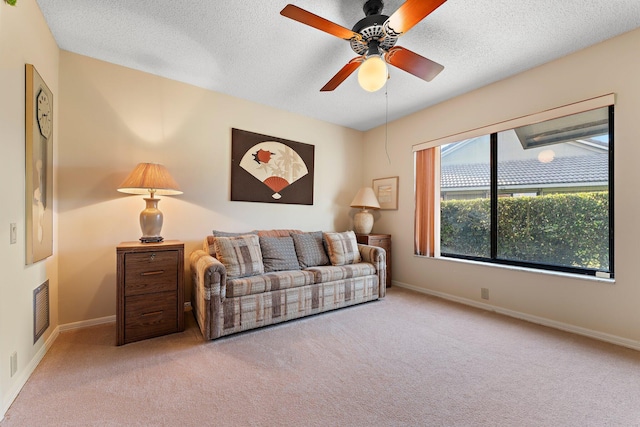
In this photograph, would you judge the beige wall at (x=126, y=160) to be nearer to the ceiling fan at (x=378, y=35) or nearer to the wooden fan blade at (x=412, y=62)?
the ceiling fan at (x=378, y=35)

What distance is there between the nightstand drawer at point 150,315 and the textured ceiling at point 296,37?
2223 millimetres

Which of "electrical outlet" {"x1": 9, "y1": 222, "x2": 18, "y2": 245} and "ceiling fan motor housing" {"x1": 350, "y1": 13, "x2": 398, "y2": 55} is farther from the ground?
"ceiling fan motor housing" {"x1": 350, "y1": 13, "x2": 398, "y2": 55}

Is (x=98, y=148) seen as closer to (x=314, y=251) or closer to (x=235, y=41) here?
(x=235, y=41)

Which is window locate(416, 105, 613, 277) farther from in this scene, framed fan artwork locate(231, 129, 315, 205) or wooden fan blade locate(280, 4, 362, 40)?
wooden fan blade locate(280, 4, 362, 40)

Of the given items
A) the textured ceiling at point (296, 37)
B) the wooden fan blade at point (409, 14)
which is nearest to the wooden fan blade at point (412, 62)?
the wooden fan blade at point (409, 14)

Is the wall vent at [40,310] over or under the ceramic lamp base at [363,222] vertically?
under

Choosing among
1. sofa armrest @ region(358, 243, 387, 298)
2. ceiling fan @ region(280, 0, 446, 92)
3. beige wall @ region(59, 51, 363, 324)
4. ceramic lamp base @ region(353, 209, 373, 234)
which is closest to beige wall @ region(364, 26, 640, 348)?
sofa armrest @ region(358, 243, 387, 298)

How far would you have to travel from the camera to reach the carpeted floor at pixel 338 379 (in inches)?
56.7

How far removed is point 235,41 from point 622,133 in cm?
340

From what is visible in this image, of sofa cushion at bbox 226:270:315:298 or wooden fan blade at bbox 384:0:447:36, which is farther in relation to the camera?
sofa cushion at bbox 226:270:315:298

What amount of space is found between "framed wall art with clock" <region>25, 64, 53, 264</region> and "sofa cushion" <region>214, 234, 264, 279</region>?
126cm

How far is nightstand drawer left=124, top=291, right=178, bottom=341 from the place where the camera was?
88.0 inches

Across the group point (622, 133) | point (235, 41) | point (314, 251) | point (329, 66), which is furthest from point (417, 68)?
point (314, 251)

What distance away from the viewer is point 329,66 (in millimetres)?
2719
